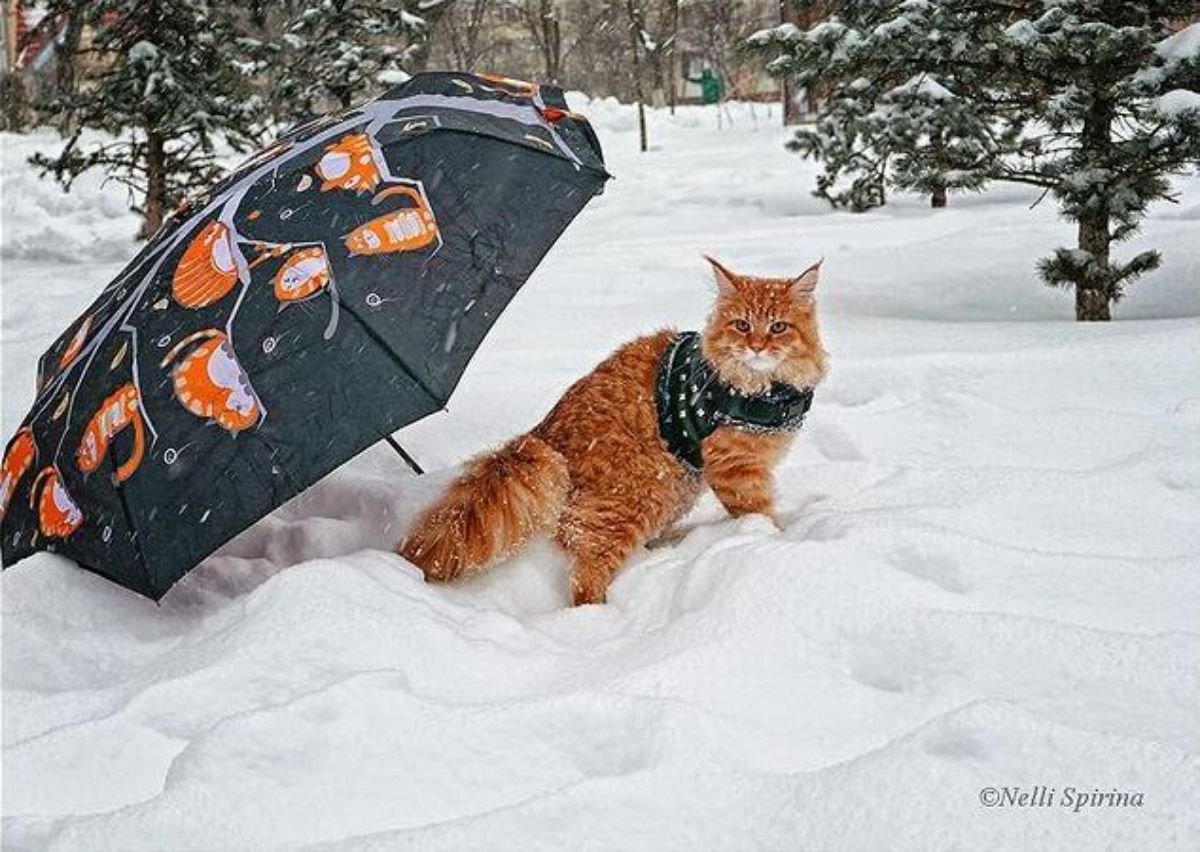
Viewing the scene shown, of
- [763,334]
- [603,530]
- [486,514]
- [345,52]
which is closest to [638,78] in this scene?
[345,52]

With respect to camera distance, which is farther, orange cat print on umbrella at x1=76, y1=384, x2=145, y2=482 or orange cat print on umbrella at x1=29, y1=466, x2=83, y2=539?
orange cat print on umbrella at x1=29, y1=466, x2=83, y2=539

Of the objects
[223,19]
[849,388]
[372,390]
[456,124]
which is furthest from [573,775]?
[223,19]

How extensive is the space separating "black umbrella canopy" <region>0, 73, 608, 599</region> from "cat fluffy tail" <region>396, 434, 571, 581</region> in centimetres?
48

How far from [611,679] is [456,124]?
1.65 m

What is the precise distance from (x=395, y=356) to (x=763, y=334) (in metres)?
1.14

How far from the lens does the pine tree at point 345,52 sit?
471 inches

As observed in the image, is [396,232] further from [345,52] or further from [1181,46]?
[345,52]

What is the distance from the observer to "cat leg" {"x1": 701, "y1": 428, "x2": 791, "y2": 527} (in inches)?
124

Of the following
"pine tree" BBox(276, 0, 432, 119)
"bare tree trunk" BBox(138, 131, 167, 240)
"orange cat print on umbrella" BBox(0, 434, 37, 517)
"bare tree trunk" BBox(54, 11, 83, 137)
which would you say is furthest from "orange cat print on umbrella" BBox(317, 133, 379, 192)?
"pine tree" BBox(276, 0, 432, 119)

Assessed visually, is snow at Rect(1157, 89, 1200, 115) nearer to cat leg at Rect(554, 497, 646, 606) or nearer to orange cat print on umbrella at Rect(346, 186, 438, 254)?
cat leg at Rect(554, 497, 646, 606)

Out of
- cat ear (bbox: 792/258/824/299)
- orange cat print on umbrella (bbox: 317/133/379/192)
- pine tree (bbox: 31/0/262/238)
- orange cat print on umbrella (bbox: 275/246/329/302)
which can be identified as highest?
pine tree (bbox: 31/0/262/238)

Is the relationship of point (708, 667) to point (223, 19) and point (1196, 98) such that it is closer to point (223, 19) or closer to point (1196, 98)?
point (1196, 98)

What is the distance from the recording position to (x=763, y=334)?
3.09m

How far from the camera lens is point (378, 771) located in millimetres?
1979
